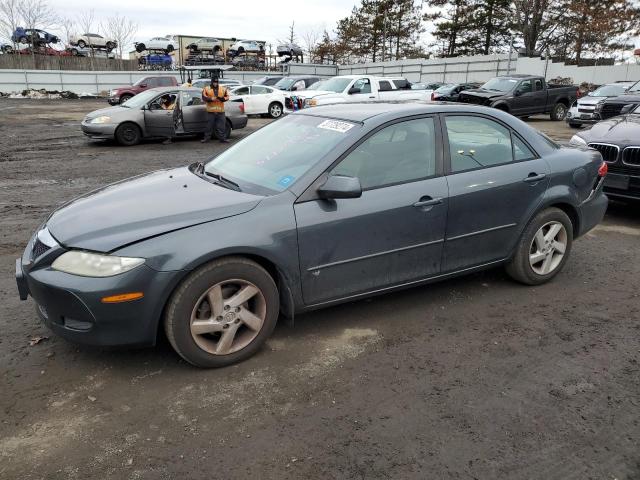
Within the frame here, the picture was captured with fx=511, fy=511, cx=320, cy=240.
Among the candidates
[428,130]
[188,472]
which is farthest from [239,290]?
[428,130]

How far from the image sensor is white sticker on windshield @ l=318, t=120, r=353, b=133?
3669mm

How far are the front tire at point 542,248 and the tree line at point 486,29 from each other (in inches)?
1531

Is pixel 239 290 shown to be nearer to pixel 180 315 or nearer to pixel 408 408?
pixel 180 315

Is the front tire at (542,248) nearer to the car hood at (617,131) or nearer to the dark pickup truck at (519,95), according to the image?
the car hood at (617,131)

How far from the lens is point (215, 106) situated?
13.8 m

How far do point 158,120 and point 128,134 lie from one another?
2.84 feet

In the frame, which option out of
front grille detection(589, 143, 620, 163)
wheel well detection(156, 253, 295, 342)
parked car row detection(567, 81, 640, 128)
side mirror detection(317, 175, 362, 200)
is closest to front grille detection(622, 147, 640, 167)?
front grille detection(589, 143, 620, 163)

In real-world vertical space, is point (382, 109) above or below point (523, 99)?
below

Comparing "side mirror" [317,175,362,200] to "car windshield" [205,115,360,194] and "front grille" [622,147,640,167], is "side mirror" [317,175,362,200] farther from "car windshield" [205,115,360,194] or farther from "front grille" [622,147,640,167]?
"front grille" [622,147,640,167]

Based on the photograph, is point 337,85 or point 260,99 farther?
point 260,99

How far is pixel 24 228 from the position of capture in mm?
6141

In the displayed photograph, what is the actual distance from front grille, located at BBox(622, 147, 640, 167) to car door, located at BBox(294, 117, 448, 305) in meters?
3.68

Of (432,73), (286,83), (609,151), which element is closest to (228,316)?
(609,151)

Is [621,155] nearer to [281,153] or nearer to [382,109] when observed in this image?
[382,109]
